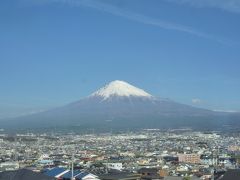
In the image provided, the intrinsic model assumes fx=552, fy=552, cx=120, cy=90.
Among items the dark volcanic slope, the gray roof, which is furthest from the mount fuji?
the gray roof

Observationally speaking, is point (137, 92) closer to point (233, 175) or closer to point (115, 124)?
point (115, 124)

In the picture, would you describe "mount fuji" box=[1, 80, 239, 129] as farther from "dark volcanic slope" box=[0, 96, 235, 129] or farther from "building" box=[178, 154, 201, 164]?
"building" box=[178, 154, 201, 164]

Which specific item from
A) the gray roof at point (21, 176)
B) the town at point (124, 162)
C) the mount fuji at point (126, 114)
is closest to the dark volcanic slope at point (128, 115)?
the mount fuji at point (126, 114)

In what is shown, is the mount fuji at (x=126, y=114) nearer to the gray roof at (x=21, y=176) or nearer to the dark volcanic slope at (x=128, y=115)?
the dark volcanic slope at (x=128, y=115)

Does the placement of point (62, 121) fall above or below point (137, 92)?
below

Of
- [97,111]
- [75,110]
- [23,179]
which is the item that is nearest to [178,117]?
[97,111]

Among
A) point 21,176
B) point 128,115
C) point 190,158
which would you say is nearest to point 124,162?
point 190,158

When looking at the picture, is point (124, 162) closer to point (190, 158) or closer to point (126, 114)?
point (190, 158)

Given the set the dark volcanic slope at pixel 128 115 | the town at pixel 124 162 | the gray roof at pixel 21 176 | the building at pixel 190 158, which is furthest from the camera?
the dark volcanic slope at pixel 128 115

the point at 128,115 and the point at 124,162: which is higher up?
the point at 128,115
